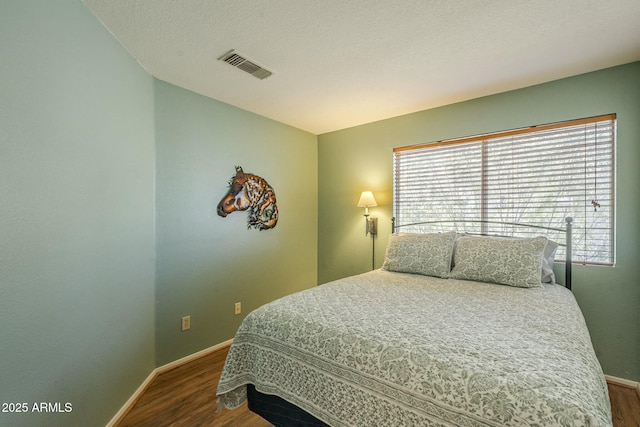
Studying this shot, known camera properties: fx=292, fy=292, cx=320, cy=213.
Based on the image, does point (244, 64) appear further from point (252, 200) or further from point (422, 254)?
point (422, 254)

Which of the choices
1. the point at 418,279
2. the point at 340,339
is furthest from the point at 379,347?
the point at 418,279

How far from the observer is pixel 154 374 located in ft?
7.73

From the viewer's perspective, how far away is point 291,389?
4.84 ft

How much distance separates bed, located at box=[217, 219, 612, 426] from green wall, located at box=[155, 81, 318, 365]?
1.14 meters

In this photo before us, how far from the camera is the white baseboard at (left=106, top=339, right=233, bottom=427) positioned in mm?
1832

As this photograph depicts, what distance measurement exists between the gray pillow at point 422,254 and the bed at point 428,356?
0.24 meters

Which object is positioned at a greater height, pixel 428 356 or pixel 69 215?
pixel 69 215

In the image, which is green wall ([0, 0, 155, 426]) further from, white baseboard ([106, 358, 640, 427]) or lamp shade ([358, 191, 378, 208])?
lamp shade ([358, 191, 378, 208])

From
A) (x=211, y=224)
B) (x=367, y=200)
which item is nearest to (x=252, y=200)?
(x=211, y=224)

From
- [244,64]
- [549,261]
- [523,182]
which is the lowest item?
[549,261]

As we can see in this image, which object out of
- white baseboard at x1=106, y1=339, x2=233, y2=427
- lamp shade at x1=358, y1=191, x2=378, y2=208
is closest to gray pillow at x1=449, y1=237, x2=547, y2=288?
lamp shade at x1=358, y1=191, x2=378, y2=208

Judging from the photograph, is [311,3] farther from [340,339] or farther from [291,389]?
[291,389]

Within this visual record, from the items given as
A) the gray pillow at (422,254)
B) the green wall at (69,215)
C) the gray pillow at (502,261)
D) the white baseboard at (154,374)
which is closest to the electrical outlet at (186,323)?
the white baseboard at (154,374)

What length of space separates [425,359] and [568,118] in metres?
2.47
